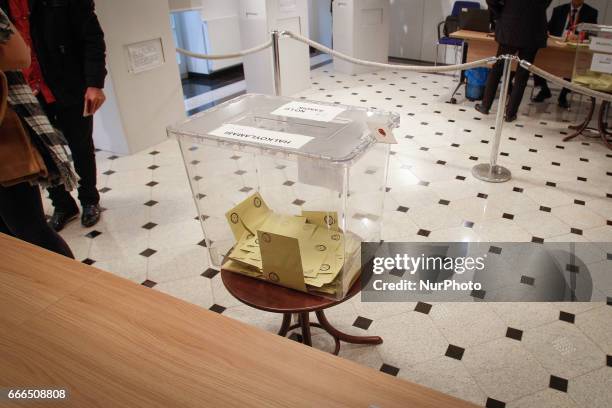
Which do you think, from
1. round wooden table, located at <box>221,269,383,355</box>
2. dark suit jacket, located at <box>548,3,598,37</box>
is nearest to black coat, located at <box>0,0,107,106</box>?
round wooden table, located at <box>221,269,383,355</box>

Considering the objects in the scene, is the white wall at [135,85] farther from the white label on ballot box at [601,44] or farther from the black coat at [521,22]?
the white label on ballot box at [601,44]

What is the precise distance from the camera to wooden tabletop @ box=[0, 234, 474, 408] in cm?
87

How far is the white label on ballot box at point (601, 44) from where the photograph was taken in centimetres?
395

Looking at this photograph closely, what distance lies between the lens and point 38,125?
6.30 feet

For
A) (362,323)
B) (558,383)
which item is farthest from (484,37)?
(558,383)

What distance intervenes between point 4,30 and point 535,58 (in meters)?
5.54

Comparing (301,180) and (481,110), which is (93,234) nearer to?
(301,180)

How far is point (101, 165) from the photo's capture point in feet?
14.9

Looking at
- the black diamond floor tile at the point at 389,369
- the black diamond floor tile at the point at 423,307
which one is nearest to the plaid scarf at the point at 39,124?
the black diamond floor tile at the point at 389,369

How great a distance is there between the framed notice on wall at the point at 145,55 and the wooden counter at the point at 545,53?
3.60 metres

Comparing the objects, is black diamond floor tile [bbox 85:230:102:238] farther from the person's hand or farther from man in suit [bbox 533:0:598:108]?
man in suit [bbox 533:0:598:108]

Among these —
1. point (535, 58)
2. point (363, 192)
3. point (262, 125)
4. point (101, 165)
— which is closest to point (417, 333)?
point (363, 192)

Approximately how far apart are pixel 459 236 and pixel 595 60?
2233mm

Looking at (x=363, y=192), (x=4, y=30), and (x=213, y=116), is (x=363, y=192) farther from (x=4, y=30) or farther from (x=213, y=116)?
(x=4, y=30)
